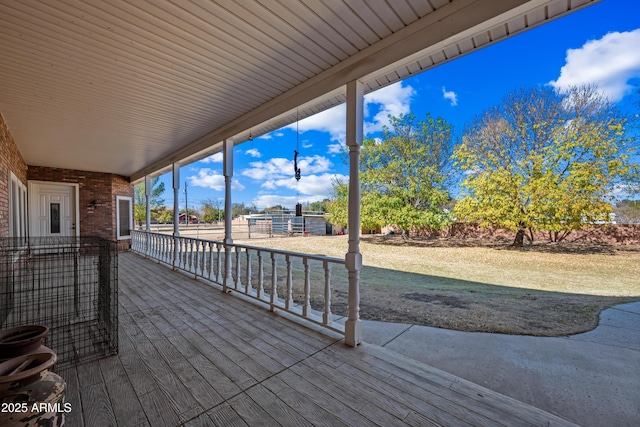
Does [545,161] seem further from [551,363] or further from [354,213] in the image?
[354,213]

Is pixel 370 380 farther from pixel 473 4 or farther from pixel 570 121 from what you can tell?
pixel 570 121

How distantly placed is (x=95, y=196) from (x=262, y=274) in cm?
789

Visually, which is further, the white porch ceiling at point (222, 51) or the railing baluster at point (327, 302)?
the railing baluster at point (327, 302)

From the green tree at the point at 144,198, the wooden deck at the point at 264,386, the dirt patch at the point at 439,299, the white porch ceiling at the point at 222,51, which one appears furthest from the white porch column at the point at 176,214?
the green tree at the point at 144,198

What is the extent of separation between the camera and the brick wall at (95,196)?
7918 mm

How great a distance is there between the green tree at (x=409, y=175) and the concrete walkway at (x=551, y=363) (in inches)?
332

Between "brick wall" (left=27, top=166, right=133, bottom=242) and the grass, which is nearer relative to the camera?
the grass

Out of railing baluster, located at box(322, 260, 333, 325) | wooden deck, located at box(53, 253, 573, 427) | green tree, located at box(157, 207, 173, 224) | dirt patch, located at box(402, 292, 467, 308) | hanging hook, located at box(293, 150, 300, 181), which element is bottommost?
dirt patch, located at box(402, 292, 467, 308)

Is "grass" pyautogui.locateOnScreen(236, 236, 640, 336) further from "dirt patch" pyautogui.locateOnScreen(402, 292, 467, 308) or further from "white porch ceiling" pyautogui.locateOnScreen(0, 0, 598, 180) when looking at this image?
"white porch ceiling" pyautogui.locateOnScreen(0, 0, 598, 180)

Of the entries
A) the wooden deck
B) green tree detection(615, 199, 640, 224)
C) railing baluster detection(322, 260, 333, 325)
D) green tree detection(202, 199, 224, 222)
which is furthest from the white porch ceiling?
green tree detection(202, 199, 224, 222)

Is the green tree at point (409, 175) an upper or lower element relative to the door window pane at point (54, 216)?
upper

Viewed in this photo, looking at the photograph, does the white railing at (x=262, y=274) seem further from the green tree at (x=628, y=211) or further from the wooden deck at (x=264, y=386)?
the green tree at (x=628, y=211)

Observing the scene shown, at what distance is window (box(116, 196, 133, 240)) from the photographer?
9031 millimetres

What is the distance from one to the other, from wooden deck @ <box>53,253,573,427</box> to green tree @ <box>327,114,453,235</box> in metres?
9.85
